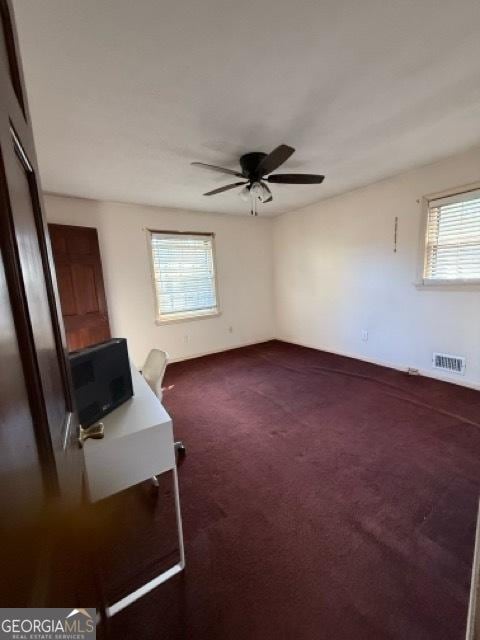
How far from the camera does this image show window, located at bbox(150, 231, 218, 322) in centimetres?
420

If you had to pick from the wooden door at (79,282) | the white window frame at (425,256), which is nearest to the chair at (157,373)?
the wooden door at (79,282)

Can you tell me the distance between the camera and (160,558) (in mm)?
1411

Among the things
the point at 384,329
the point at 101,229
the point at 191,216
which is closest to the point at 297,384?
the point at 384,329

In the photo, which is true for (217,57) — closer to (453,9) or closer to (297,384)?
(453,9)

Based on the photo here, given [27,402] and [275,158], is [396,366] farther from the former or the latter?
[27,402]

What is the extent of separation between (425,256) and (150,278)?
3.53m

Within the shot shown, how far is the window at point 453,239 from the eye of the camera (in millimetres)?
2838

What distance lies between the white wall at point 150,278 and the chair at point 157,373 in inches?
79.2

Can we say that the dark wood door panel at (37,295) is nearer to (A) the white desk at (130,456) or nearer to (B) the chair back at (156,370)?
(A) the white desk at (130,456)

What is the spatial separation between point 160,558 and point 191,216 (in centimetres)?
407

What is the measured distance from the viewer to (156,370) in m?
2.09

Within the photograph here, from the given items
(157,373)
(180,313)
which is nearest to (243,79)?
(157,373)

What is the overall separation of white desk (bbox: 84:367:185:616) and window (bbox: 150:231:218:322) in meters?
3.04

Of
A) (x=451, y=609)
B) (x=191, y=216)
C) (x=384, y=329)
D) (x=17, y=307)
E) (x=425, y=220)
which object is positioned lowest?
(x=451, y=609)
